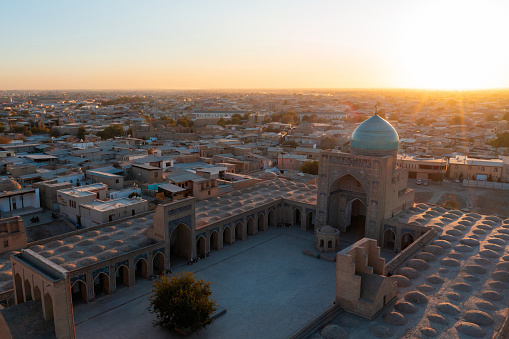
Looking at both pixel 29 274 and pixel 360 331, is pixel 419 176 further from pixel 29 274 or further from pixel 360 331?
pixel 29 274

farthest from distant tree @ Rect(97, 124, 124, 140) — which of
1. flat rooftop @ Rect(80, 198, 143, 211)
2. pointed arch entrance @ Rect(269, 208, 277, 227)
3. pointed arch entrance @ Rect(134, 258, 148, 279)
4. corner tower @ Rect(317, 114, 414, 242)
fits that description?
pointed arch entrance @ Rect(134, 258, 148, 279)

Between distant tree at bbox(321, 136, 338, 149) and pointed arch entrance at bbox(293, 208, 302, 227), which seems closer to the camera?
pointed arch entrance at bbox(293, 208, 302, 227)

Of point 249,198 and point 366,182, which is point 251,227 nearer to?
point 249,198

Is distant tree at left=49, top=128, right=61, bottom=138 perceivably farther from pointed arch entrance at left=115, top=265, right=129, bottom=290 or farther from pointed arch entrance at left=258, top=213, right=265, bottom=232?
pointed arch entrance at left=115, top=265, right=129, bottom=290

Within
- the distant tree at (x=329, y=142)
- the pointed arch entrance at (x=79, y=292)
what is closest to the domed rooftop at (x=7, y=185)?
the pointed arch entrance at (x=79, y=292)

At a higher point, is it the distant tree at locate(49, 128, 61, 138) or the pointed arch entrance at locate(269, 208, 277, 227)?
the distant tree at locate(49, 128, 61, 138)

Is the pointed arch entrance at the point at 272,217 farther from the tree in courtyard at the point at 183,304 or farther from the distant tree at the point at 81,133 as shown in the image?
the distant tree at the point at 81,133
